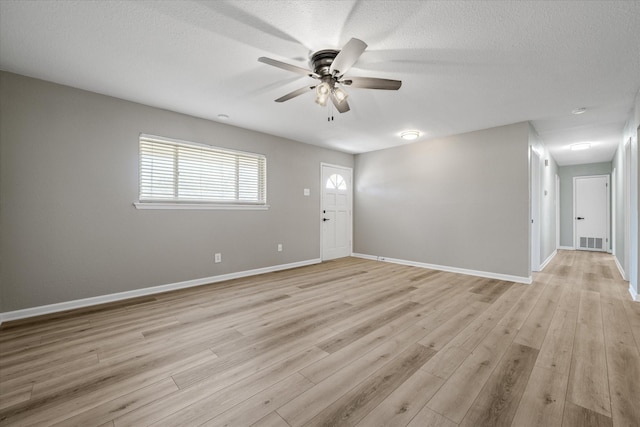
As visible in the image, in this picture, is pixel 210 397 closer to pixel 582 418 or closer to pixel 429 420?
pixel 429 420

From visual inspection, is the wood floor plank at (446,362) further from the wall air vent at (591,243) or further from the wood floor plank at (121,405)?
A: the wall air vent at (591,243)

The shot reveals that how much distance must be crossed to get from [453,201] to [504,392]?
3775 mm

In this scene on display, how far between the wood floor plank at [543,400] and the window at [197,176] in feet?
13.4

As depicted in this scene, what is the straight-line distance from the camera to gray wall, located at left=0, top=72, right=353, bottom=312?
278 centimetres

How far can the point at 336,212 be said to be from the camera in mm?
6266

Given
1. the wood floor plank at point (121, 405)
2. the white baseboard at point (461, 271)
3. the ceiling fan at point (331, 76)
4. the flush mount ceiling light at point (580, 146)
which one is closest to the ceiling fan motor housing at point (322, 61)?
the ceiling fan at point (331, 76)

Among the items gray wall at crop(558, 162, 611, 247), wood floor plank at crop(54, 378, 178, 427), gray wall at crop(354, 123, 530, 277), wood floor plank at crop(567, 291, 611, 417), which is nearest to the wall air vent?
gray wall at crop(558, 162, 611, 247)

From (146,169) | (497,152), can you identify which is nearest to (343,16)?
(146,169)

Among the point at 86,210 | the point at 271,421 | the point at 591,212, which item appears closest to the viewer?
the point at 271,421

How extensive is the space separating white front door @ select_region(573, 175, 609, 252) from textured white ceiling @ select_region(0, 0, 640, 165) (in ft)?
15.2

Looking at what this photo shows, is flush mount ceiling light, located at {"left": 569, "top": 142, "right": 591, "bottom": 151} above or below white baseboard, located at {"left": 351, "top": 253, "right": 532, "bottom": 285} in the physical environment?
above

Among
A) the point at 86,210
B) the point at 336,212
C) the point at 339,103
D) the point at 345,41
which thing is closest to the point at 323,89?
the point at 339,103

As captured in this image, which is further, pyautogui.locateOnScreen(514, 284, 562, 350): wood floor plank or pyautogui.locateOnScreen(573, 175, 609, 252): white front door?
pyautogui.locateOnScreen(573, 175, 609, 252): white front door

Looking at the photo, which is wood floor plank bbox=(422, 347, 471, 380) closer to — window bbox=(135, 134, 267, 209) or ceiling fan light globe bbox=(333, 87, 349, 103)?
ceiling fan light globe bbox=(333, 87, 349, 103)
